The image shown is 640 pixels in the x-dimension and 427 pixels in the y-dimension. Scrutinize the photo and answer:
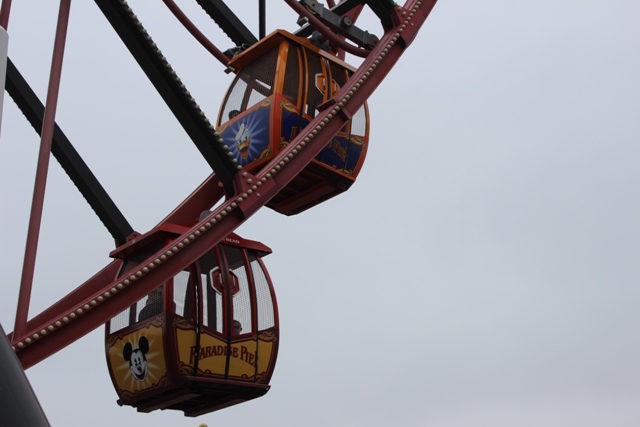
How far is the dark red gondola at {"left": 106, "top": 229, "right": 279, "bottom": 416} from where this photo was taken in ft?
30.5

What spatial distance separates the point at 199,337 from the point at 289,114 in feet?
7.87

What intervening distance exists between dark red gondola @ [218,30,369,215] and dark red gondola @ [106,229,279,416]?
96 centimetres

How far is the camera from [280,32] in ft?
34.7

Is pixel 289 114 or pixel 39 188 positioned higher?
pixel 289 114

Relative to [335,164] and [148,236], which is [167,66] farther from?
[335,164]

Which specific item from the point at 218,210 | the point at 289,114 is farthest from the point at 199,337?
the point at 289,114

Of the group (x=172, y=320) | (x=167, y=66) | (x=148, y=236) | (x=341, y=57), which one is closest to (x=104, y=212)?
(x=148, y=236)

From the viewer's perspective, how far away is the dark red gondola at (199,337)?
929 cm

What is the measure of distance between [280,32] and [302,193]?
1.68 metres

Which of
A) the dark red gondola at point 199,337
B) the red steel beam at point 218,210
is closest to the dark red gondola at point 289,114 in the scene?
the red steel beam at point 218,210

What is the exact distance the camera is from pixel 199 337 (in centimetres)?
937

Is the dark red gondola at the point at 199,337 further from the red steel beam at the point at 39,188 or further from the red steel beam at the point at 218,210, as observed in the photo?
the red steel beam at the point at 39,188

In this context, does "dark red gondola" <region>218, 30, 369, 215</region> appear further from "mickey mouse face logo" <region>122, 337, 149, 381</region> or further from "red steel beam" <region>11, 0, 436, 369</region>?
"mickey mouse face logo" <region>122, 337, 149, 381</region>

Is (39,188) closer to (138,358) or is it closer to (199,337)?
(199,337)
